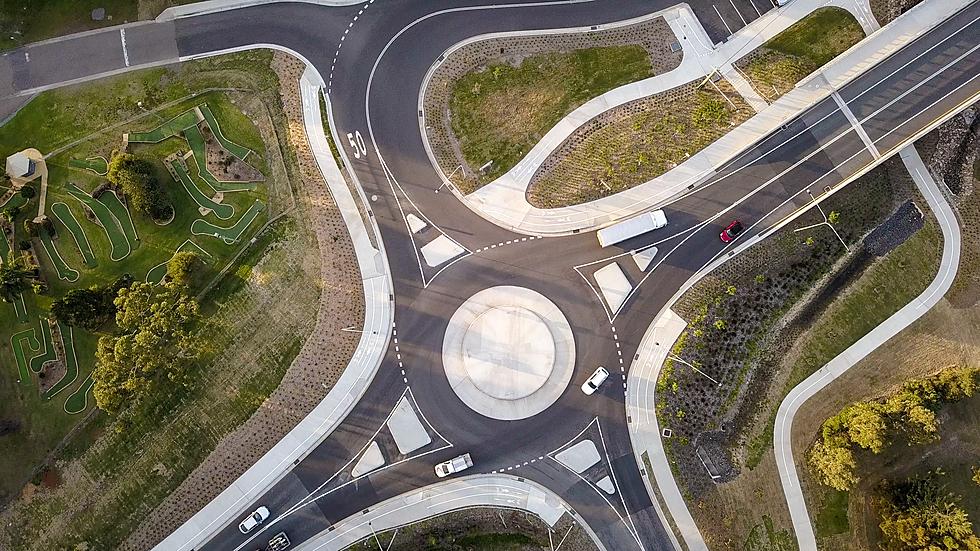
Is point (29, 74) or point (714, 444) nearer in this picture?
point (714, 444)

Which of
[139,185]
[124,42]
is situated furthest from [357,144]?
[124,42]

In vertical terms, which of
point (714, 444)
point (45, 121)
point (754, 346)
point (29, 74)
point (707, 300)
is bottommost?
point (714, 444)

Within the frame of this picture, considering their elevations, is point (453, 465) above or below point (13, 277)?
below

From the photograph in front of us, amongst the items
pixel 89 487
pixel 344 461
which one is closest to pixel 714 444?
pixel 344 461

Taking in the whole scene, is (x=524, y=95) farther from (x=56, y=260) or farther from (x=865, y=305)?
(x=56, y=260)

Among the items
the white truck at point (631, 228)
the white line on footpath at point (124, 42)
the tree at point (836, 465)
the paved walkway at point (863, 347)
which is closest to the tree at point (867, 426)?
the tree at point (836, 465)

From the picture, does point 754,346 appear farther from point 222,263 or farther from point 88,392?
point 88,392
